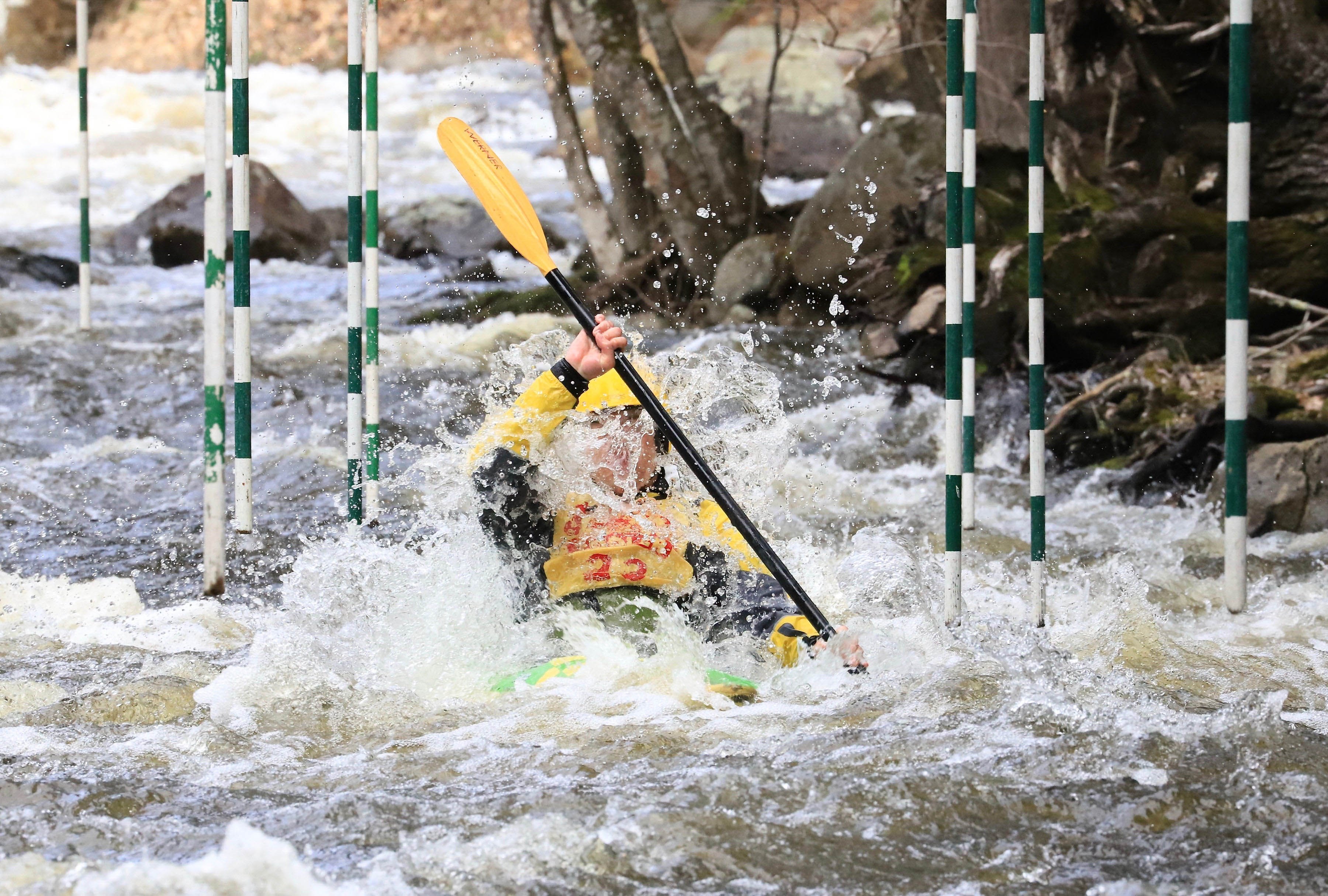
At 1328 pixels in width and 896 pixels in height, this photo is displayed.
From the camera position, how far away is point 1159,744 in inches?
98.5

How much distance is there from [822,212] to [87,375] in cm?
424

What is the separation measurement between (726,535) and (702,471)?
244 mm

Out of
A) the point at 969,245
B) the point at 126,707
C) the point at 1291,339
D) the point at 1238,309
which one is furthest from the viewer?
the point at 1291,339

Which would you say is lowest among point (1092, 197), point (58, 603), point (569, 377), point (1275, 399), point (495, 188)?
point (58, 603)

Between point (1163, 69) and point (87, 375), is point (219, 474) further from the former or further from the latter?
point (1163, 69)

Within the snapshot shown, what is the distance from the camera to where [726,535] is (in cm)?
324

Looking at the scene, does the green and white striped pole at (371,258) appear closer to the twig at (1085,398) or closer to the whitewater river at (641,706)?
the whitewater river at (641,706)

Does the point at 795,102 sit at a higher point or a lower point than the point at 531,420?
higher

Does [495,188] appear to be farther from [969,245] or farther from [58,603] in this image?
[58,603]

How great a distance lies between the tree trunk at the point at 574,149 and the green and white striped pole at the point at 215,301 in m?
6.35

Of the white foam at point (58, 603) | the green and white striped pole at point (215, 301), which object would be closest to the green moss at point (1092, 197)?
the white foam at point (58, 603)

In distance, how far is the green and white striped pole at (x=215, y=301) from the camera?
8.80 ft

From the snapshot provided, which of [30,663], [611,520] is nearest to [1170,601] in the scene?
[611,520]

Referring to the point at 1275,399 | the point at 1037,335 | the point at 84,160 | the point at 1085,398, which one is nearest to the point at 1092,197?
the point at 1085,398
